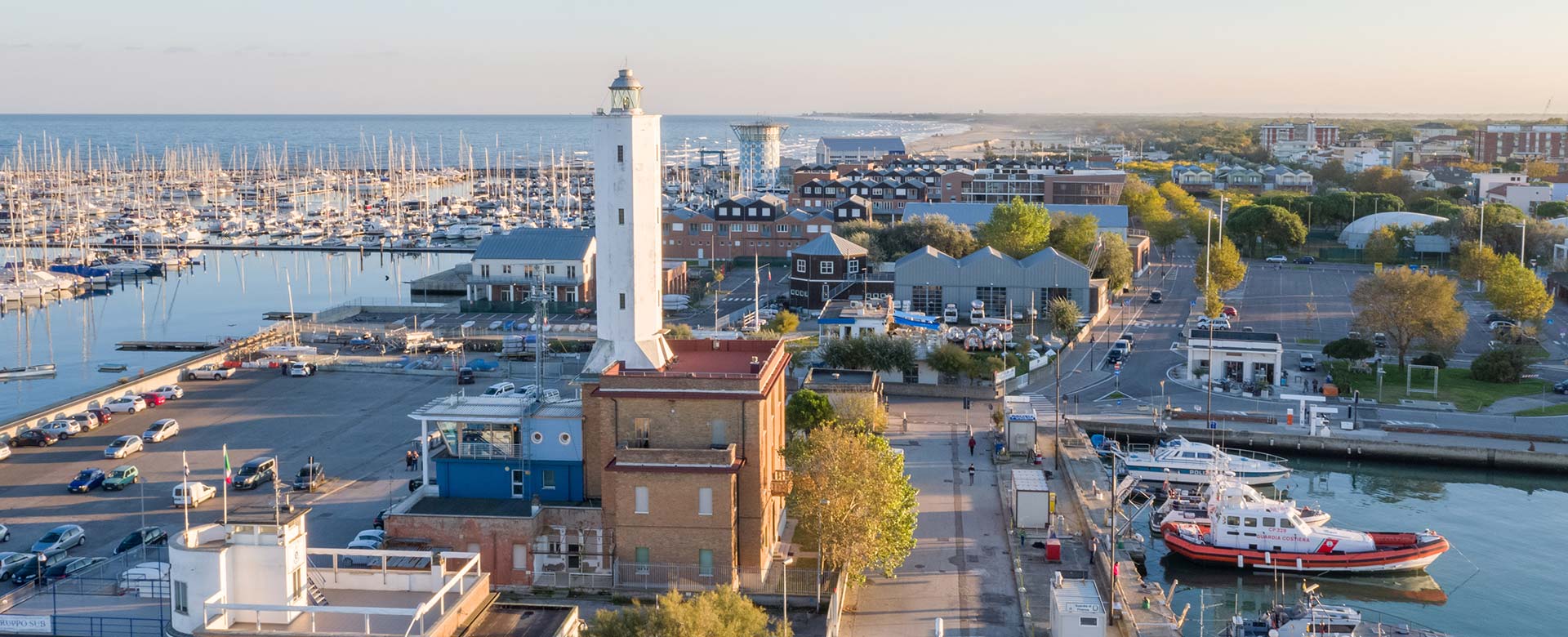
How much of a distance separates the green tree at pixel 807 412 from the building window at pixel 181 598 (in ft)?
44.8

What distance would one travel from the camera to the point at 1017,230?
46.8 m

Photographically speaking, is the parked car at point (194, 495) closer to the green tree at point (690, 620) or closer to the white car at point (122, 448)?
the white car at point (122, 448)

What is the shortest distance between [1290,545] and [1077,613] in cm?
732

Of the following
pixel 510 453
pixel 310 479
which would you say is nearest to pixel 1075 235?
pixel 310 479

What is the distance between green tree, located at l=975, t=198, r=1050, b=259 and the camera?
46.3 meters

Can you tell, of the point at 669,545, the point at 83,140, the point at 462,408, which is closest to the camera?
the point at 669,545

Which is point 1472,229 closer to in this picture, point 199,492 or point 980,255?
point 980,255

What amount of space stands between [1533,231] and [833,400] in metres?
38.5

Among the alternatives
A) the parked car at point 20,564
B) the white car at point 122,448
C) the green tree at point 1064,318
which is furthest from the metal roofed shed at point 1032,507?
the green tree at point 1064,318

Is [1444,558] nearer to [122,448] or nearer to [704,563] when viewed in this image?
[704,563]

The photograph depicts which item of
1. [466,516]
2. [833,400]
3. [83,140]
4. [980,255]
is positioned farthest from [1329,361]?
[83,140]

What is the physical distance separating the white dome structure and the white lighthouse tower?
4868 centimetres

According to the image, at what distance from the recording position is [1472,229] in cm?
5369

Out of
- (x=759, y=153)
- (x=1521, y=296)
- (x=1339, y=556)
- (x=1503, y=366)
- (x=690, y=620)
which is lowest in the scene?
(x=1339, y=556)
